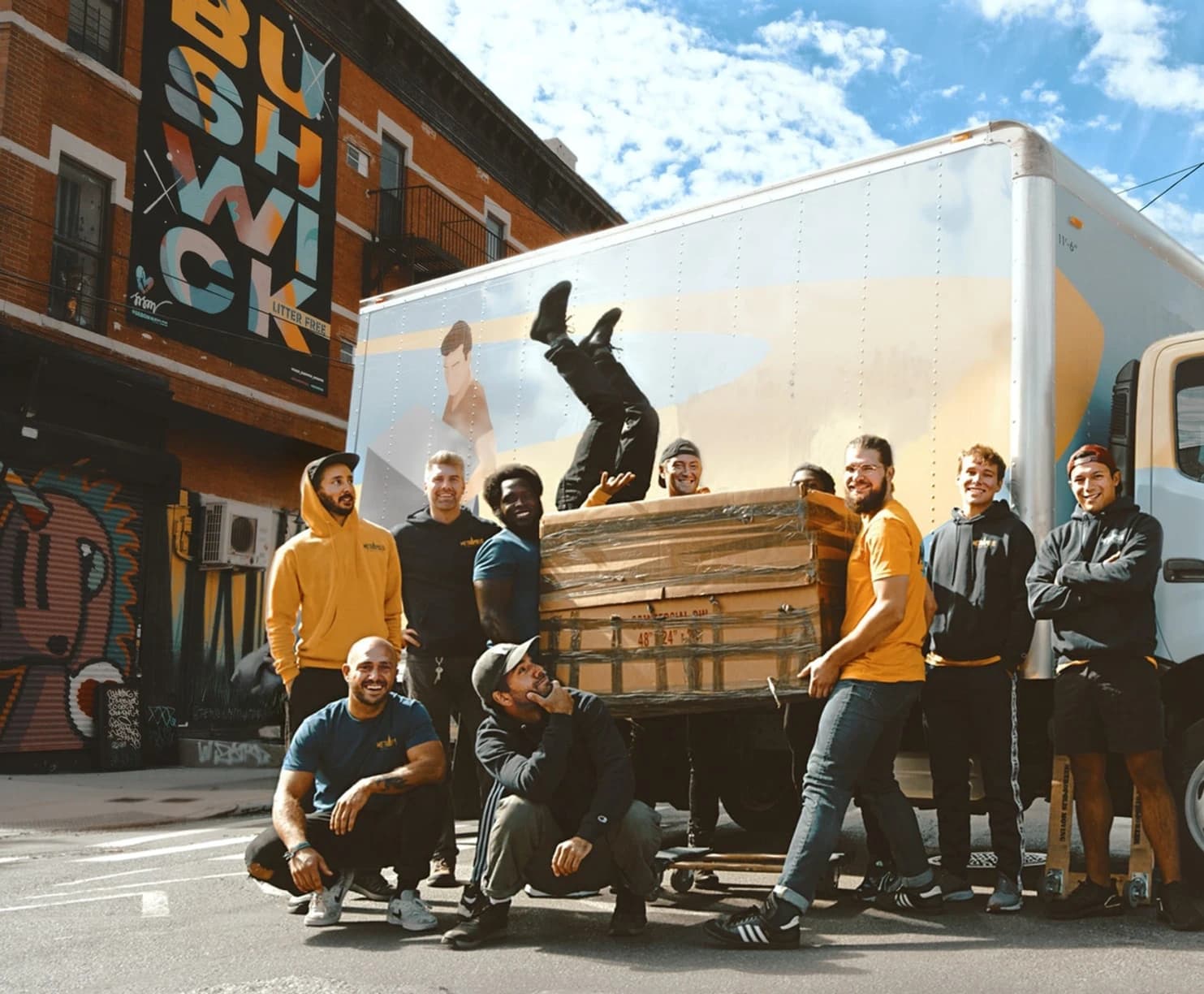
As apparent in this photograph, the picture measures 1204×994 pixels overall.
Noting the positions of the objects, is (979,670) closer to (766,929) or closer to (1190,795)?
(1190,795)

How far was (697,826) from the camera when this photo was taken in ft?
21.9

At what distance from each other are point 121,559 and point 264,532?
2083 millimetres

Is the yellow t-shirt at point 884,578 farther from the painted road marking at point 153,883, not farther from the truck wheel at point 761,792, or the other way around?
the painted road marking at point 153,883

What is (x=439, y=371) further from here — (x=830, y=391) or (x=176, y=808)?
(x=176, y=808)

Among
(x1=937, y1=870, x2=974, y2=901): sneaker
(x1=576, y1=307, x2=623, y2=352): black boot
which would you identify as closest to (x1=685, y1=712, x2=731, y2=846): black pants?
(x1=937, y1=870, x2=974, y2=901): sneaker

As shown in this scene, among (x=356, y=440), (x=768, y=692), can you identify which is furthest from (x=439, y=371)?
(x=768, y=692)

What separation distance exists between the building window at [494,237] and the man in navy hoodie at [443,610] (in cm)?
1636

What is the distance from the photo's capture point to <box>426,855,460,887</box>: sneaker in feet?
19.6

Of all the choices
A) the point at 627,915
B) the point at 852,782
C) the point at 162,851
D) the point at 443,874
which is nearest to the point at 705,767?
the point at 443,874

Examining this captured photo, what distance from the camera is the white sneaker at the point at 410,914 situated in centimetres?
500

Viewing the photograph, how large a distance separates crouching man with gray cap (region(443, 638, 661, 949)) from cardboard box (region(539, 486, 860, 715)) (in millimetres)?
492

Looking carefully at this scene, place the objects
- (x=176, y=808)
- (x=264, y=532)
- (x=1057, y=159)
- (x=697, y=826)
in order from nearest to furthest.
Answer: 1. (x=1057, y=159)
2. (x=697, y=826)
3. (x=176, y=808)
4. (x=264, y=532)

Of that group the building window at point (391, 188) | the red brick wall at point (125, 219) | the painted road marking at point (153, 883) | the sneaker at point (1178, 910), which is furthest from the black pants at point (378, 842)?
the building window at point (391, 188)

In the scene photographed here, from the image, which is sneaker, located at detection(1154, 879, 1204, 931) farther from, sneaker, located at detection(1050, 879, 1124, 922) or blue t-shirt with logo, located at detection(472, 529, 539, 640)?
blue t-shirt with logo, located at detection(472, 529, 539, 640)
